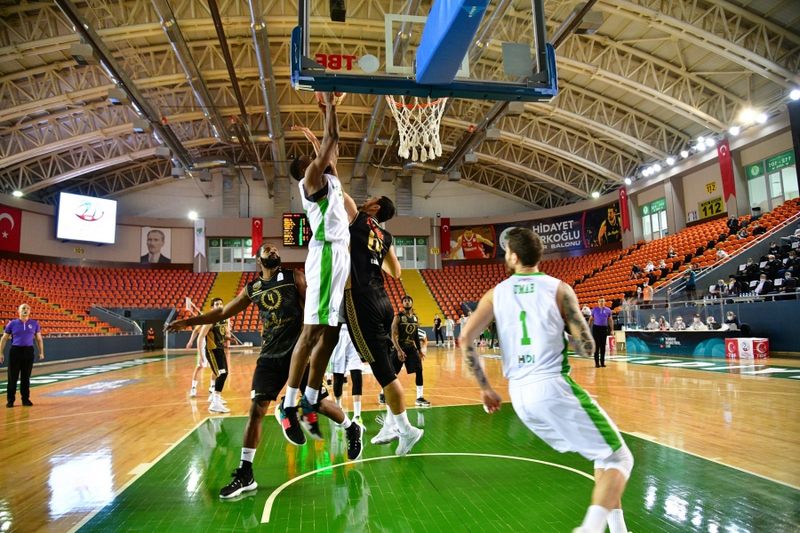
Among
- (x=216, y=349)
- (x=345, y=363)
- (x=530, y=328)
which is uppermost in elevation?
(x=530, y=328)

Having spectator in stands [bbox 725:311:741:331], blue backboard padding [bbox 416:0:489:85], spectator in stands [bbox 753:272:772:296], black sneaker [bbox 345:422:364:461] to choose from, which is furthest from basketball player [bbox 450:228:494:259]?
black sneaker [bbox 345:422:364:461]

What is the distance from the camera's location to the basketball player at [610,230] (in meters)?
30.3

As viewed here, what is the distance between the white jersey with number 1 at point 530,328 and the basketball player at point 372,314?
5.15 ft

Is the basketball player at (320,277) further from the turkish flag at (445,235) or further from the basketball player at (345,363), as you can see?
the turkish flag at (445,235)

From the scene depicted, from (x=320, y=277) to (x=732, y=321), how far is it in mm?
14682

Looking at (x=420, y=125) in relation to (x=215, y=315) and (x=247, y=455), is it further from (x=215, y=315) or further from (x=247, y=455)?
(x=247, y=455)

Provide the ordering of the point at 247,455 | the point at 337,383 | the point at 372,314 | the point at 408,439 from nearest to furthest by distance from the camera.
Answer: the point at 247,455 → the point at 372,314 → the point at 408,439 → the point at 337,383

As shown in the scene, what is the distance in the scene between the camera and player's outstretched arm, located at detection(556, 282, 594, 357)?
2.51 m

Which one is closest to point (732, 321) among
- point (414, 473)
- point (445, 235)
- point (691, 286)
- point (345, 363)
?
point (691, 286)

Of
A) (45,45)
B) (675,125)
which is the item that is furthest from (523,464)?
(675,125)

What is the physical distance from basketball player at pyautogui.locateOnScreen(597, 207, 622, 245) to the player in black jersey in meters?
29.0

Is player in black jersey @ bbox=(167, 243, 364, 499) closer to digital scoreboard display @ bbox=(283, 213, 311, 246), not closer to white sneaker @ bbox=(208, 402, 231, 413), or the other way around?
white sneaker @ bbox=(208, 402, 231, 413)

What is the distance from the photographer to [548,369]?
2.54m

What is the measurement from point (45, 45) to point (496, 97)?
18.3 m
